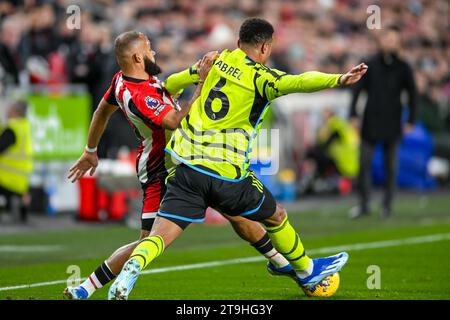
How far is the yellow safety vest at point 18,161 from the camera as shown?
15797mm

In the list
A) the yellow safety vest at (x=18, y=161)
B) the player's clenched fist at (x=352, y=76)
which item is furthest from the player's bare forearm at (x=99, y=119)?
the yellow safety vest at (x=18, y=161)

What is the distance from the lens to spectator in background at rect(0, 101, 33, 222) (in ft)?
51.7

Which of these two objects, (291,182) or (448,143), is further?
(448,143)

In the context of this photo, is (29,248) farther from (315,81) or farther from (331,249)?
(315,81)

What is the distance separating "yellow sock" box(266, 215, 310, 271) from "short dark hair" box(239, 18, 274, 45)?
4.62 feet

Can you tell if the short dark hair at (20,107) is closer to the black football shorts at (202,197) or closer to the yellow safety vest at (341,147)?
the yellow safety vest at (341,147)

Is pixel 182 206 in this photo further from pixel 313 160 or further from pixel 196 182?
pixel 313 160

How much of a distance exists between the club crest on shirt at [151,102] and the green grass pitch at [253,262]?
Result: 155 centimetres

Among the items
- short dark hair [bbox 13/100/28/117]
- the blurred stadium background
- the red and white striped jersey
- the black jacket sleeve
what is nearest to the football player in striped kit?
the red and white striped jersey

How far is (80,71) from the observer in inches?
714

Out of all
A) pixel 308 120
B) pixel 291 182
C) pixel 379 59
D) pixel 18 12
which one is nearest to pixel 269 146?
pixel 291 182

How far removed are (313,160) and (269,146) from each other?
1717 millimetres

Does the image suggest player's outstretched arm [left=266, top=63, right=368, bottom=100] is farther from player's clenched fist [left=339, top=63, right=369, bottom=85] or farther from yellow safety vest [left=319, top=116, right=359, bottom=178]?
yellow safety vest [left=319, top=116, right=359, bottom=178]

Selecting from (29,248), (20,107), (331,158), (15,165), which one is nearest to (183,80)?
(29,248)
